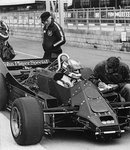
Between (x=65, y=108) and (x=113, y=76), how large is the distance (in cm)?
127

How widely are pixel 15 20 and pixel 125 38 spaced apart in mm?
18272

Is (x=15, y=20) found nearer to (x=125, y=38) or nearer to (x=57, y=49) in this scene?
(x=125, y=38)

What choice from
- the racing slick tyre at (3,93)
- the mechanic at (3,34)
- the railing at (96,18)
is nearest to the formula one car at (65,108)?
the racing slick tyre at (3,93)

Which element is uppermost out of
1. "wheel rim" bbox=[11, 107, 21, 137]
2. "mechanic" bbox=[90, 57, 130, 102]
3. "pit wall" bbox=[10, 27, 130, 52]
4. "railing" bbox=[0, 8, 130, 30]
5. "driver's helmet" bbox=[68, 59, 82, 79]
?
"driver's helmet" bbox=[68, 59, 82, 79]

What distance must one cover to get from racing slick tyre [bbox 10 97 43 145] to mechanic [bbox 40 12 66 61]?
13.1 ft

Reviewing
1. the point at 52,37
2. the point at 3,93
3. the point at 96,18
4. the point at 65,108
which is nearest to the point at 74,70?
the point at 65,108

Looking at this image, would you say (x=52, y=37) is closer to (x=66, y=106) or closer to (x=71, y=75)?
(x=71, y=75)

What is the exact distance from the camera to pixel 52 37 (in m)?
10.3

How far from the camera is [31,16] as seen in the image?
34.5 m

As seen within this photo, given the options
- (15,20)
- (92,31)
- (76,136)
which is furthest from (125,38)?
(15,20)

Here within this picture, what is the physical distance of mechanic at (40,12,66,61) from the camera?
1007 cm

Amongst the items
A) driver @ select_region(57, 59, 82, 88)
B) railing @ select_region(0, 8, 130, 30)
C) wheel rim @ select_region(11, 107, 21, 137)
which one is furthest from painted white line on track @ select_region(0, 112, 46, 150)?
railing @ select_region(0, 8, 130, 30)

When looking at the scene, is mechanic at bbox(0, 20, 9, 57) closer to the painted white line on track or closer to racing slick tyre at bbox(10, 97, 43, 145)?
the painted white line on track

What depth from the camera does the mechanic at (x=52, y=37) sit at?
10070 millimetres
